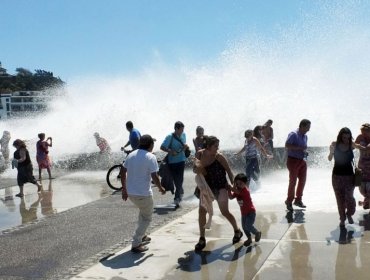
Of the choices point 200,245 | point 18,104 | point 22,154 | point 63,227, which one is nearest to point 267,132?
point 22,154

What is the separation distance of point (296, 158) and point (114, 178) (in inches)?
222

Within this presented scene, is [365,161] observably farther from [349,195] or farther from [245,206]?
[245,206]

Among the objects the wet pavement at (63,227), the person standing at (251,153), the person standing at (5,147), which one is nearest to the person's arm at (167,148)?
the wet pavement at (63,227)

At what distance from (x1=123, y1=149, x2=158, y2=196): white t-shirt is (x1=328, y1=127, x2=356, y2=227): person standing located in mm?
2795

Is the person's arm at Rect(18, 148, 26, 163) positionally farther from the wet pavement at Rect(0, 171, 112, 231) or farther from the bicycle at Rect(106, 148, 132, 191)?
the bicycle at Rect(106, 148, 132, 191)

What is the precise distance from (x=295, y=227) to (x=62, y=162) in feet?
40.5

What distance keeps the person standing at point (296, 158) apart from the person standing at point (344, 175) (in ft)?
3.48

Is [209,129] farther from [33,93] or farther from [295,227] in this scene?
[33,93]

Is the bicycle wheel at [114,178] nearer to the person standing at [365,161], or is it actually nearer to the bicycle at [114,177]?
the bicycle at [114,177]

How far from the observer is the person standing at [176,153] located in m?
8.97

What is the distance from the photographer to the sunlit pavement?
5117mm

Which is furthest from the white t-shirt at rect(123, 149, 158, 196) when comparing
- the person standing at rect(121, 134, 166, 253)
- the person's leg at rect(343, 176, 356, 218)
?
the person's leg at rect(343, 176, 356, 218)

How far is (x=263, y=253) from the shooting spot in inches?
226

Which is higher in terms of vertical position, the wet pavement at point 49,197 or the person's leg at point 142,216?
the person's leg at point 142,216
